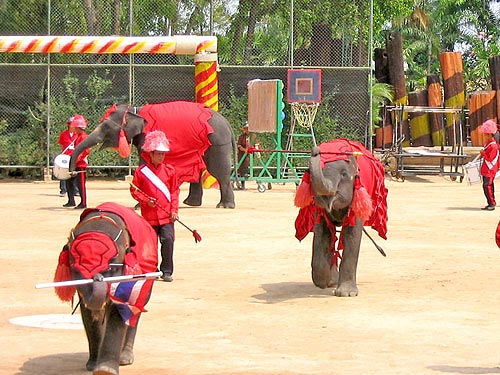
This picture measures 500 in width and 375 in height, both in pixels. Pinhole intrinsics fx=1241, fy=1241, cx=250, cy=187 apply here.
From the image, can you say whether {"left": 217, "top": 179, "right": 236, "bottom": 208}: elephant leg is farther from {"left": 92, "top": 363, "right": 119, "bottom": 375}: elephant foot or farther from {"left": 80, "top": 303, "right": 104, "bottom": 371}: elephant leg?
{"left": 92, "top": 363, "right": 119, "bottom": 375}: elephant foot

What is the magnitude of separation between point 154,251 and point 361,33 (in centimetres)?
2221

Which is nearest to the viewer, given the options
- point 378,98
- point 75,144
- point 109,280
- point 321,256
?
point 109,280

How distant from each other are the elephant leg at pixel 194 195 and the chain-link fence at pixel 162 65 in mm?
7207

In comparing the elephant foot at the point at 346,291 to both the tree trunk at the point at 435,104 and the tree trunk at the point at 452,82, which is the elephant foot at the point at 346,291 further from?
the tree trunk at the point at 435,104

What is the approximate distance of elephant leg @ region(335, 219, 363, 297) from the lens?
1171 cm

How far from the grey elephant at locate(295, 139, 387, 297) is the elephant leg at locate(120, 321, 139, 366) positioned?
10.6 ft

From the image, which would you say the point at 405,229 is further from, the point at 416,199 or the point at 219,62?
the point at 219,62

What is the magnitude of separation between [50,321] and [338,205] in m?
3.02

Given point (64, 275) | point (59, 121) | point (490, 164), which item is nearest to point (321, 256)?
point (64, 275)

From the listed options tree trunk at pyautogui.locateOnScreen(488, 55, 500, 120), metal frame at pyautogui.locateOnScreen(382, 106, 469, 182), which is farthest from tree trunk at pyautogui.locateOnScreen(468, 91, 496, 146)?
metal frame at pyautogui.locateOnScreen(382, 106, 469, 182)

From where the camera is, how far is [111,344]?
764 cm

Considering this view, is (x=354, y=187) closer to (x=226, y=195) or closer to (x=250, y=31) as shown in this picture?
(x=226, y=195)

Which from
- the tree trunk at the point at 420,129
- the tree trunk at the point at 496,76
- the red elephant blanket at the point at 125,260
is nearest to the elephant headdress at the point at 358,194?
the red elephant blanket at the point at 125,260

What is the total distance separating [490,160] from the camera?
2150 centimetres
